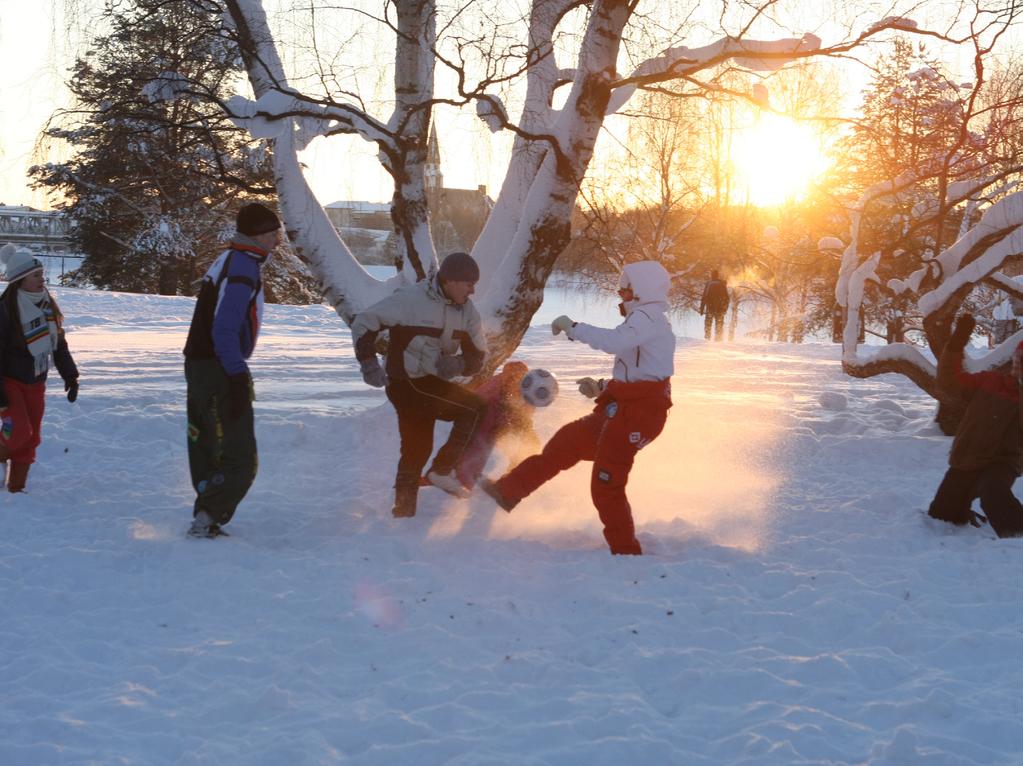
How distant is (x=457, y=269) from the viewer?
567cm

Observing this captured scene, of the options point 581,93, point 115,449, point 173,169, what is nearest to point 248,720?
point 115,449

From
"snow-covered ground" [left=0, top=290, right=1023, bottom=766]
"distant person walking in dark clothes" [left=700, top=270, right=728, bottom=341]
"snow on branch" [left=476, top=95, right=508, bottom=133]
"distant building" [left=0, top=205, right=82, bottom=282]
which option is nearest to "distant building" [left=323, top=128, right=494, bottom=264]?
"snow on branch" [left=476, top=95, right=508, bottom=133]

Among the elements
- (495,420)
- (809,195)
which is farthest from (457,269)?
(809,195)

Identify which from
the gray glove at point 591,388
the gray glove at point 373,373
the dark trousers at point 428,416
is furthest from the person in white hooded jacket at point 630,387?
the gray glove at point 373,373

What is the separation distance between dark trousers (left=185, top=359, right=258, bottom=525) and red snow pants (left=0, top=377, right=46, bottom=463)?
1.66 m

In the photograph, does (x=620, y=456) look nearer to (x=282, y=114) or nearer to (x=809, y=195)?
(x=282, y=114)

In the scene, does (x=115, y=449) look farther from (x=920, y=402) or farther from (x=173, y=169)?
(x=920, y=402)

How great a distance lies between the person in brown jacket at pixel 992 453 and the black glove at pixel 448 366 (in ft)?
10.7

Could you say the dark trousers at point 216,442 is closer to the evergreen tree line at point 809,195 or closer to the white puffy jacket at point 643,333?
the white puffy jacket at point 643,333

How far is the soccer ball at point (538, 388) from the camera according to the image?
6.16 m

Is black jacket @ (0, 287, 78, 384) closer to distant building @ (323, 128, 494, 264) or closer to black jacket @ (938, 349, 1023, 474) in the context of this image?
distant building @ (323, 128, 494, 264)

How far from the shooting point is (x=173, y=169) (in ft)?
29.2

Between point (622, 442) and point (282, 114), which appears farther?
point (282, 114)

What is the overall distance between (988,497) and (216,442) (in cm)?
477
